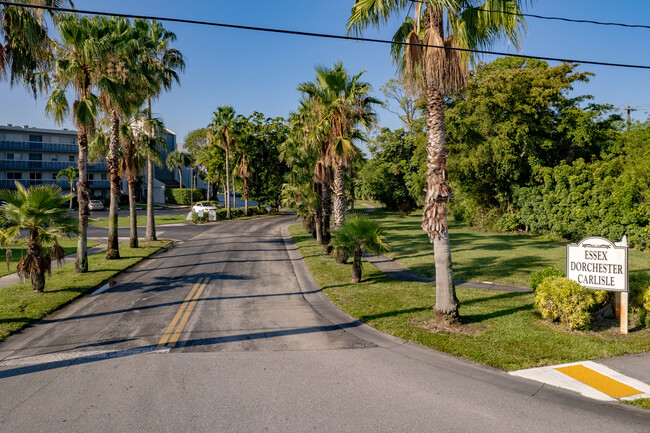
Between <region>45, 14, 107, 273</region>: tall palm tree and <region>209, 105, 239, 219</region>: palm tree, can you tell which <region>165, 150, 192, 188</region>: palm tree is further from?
<region>45, 14, 107, 273</region>: tall palm tree

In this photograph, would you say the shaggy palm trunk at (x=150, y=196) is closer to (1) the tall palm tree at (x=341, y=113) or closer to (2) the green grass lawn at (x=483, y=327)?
(1) the tall palm tree at (x=341, y=113)

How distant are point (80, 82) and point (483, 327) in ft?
53.7

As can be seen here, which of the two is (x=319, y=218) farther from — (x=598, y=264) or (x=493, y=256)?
(x=598, y=264)

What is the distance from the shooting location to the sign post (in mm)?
8797

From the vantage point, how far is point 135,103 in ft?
64.4

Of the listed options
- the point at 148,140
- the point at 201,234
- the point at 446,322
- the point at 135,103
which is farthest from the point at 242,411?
the point at 201,234

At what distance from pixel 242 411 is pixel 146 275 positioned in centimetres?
1160

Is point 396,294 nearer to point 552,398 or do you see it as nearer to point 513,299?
point 513,299

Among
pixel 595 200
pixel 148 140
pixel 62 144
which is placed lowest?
pixel 595 200

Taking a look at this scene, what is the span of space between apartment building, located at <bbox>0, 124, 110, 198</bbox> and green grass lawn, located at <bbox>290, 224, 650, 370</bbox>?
5911cm

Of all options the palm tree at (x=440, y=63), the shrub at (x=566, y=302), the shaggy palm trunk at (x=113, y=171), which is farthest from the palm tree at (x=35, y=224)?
the shrub at (x=566, y=302)

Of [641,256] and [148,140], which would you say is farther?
[148,140]

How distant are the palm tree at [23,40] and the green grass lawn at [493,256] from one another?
489 inches

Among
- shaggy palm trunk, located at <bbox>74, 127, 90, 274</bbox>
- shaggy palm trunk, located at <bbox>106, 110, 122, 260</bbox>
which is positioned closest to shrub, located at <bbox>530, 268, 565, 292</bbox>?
shaggy palm trunk, located at <bbox>74, 127, 90, 274</bbox>
